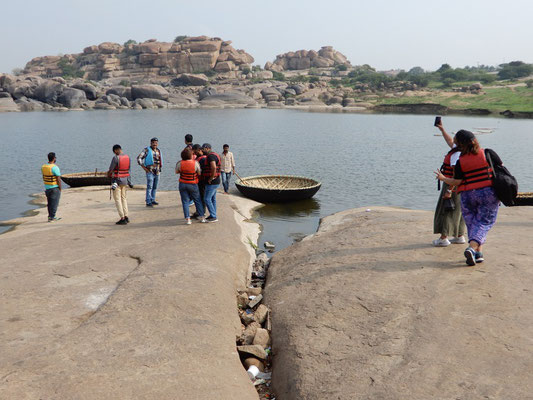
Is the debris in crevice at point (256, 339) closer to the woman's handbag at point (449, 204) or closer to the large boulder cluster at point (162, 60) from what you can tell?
the woman's handbag at point (449, 204)

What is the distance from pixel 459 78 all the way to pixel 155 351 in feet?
396

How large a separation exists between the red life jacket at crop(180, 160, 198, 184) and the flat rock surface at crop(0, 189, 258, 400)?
1226 mm

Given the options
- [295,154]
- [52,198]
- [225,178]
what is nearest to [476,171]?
[52,198]

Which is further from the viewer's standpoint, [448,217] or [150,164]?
[150,164]

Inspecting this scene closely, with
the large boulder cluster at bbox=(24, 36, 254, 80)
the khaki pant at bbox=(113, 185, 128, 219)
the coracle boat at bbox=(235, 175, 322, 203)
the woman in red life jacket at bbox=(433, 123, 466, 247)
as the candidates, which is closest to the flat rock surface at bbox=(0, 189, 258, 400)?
the khaki pant at bbox=(113, 185, 128, 219)

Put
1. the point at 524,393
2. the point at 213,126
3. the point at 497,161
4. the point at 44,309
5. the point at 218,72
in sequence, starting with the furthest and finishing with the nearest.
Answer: the point at 218,72, the point at 213,126, the point at 497,161, the point at 44,309, the point at 524,393

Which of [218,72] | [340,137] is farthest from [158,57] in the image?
[340,137]

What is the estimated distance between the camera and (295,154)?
33.6 m

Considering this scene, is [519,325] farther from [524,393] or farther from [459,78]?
[459,78]

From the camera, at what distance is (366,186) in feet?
74.3

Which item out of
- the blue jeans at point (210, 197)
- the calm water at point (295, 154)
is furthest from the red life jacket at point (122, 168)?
the calm water at point (295, 154)

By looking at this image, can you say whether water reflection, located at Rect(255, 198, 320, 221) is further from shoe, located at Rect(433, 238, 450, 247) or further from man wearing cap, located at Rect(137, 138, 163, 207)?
shoe, located at Rect(433, 238, 450, 247)

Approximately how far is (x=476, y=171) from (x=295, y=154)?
26.4 m

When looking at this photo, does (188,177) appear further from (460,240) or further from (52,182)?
→ (460,240)
